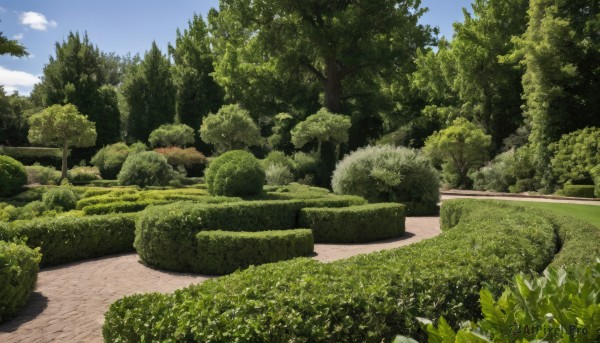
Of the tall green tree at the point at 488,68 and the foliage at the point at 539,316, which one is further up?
the tall green tree at the point at 488,68

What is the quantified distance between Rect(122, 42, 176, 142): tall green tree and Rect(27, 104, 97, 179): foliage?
12286 millimetres

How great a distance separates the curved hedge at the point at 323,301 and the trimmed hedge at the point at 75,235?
5.84 m

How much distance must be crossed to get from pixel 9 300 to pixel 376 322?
495 centimetres

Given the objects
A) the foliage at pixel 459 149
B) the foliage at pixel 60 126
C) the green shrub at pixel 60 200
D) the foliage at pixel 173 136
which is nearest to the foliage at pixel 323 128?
the foliage at pixel 459 149

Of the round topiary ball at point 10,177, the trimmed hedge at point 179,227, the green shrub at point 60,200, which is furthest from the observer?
the round topiary ball at point 10,177

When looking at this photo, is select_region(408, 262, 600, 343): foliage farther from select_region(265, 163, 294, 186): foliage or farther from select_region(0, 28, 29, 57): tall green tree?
select_region(265, 163, 294, 186): foliage

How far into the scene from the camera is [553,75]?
22.5 m

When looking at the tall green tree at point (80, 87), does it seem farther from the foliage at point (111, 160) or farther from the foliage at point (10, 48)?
the foliage at point (10, 48)

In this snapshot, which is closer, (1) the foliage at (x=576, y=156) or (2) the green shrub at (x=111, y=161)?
(1) the foliage at (x=576, y=156)

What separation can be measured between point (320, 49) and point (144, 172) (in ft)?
47.9

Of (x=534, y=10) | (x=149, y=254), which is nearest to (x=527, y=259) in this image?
(x=149, y=254)

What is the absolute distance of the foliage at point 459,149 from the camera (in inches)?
1059

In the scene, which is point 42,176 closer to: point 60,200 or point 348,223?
point 60,200

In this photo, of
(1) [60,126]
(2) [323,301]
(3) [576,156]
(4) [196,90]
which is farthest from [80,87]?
(2) [323,301]
